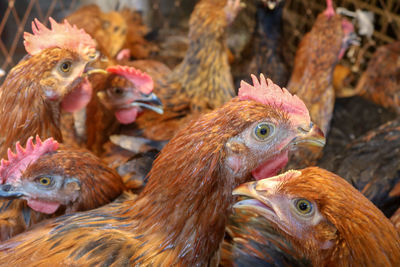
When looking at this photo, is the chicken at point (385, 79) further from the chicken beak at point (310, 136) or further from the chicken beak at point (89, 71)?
the chicken beak at point (89, 71)

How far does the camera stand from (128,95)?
197cm

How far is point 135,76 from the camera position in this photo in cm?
191

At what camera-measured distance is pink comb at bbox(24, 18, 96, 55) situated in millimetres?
1516

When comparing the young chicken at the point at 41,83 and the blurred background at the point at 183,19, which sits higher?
the blurred background at the point at 183,19

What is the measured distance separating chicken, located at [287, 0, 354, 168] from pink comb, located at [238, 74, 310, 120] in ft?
3.91

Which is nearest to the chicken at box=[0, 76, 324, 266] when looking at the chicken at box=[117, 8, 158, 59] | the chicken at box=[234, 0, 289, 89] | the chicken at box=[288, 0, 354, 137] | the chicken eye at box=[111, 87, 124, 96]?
the chicken eye at box=[111, 87, 124, 96]

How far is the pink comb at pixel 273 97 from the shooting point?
3.95 feet

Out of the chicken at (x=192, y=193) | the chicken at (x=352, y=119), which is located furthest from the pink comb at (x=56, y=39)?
the chicken at (x=352, y=119)

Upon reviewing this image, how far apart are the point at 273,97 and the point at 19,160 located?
0.80 meters

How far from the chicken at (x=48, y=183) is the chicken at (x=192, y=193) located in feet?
0.54

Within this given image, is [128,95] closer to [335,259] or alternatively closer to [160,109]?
[160,109]

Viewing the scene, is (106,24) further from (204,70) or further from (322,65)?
(322,65)

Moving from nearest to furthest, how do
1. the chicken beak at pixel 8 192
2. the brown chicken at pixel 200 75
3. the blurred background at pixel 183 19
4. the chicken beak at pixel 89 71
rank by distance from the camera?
the chicken beak at pixel 8 192 → the chicken beak at pixel 89 71 → the brown chicken at pixel 200 75 → the blurred background at pixel 183 19

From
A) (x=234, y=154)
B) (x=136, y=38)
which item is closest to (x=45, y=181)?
(x=234, y=154)
